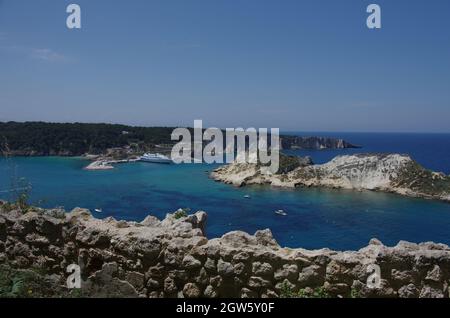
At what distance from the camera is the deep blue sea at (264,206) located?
40469mm

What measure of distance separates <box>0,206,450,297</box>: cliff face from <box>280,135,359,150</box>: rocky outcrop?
149 metres

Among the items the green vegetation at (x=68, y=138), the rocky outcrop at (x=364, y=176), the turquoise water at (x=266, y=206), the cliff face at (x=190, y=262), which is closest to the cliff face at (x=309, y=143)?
the green vegetation at (x=68, y=138)

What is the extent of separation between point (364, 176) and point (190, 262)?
65.7m

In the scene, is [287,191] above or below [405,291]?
below

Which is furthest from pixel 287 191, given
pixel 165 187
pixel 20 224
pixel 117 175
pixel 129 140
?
pixel 129 140

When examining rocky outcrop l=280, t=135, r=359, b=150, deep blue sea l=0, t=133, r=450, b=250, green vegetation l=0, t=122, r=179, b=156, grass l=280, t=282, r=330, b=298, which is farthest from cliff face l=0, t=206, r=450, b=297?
rocky outcrop l=280, t=135, r=359, b=150

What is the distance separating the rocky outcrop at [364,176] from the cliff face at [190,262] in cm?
5937

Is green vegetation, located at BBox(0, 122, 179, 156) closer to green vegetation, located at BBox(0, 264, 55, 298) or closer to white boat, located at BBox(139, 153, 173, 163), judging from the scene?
white boat, located at BBox(139, 153, 173, 163)

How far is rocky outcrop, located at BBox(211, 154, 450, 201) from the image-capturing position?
6227 centimetres

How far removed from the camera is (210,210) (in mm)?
50031

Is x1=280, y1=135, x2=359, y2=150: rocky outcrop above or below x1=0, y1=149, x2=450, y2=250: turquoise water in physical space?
above

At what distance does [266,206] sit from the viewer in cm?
5334
